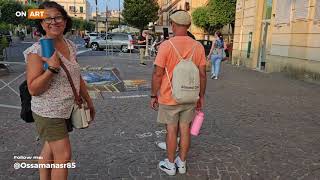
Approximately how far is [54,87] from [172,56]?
141 cm

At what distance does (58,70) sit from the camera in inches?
106

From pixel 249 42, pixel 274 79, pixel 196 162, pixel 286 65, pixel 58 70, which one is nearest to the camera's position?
pixel 58 70

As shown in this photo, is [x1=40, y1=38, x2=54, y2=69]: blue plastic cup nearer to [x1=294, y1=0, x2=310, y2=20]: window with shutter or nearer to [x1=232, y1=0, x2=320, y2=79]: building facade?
[x1=232, y1=0, x2=320, y2=79]: building facade

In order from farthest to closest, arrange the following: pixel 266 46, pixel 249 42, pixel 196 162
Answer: pixel 249 42 < pixel 266 46 < pixel 196 162

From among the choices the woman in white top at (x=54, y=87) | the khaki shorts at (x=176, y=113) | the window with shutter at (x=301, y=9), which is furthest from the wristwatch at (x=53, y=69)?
the window with shutter at (x=301, y=9)

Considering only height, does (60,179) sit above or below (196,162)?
above

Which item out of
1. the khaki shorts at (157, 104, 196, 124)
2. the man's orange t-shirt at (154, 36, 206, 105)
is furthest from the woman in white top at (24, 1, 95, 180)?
the khaki shorts at (157, 104, 196, 124)

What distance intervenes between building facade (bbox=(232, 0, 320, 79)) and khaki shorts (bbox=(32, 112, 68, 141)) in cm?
1125

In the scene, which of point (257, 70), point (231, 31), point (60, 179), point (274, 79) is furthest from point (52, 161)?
point (231, 31)

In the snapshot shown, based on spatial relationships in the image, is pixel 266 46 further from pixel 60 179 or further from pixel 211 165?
pixel 60 179

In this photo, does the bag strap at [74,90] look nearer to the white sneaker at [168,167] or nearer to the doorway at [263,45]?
the white sneaker at [168,167]

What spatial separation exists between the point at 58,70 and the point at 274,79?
12.3m

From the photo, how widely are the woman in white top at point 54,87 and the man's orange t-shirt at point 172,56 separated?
1.10m

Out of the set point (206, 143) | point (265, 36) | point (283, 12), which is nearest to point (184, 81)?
point (206, 143)
